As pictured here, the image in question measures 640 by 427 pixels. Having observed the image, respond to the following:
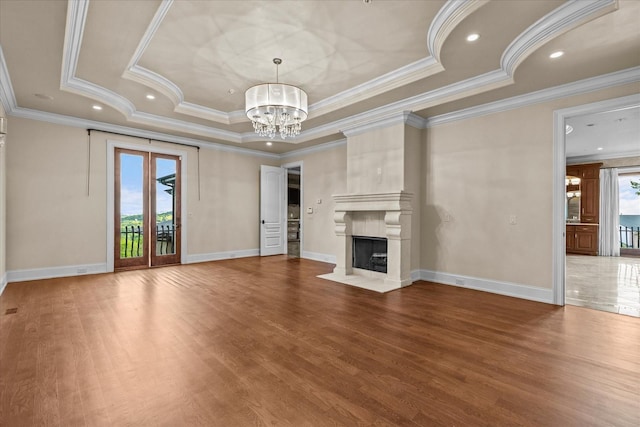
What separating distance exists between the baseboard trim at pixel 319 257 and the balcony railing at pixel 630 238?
983cm

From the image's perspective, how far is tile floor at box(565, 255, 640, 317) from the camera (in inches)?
155

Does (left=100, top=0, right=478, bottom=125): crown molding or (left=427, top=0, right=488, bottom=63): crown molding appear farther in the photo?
(left=100, top=0, right=478, bottom=125): crown molding

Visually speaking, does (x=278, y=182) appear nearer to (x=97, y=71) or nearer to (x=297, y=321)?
(x=97, y=71)

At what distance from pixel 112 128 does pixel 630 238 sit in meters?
15.0

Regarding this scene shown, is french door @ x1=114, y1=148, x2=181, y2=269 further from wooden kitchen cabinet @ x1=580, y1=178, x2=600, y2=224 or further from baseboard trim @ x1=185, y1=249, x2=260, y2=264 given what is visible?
wooden kitchen cabinet @ x1=580, y1=178, x2=600, y2=224

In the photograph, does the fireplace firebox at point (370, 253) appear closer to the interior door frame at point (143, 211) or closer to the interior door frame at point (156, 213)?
the interior door frame at point (156, 213)

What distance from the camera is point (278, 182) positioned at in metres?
8.34

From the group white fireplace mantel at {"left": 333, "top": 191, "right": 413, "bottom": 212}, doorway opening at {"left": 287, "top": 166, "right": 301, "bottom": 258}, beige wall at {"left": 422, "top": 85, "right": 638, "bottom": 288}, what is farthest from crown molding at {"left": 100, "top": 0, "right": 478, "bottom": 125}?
doorway opening at {"left": 287, "top": 166, "right": 301, "bottom": 258}

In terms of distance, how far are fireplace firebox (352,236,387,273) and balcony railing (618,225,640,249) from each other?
9.58 m

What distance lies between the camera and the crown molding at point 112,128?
5.11m

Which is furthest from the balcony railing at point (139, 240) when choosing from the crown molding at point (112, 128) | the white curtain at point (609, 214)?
the white curtain at point (609, 214)

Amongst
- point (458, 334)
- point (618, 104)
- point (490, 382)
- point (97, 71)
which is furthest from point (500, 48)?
point (97, 71)

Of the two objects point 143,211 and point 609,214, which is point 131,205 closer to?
point 143,211

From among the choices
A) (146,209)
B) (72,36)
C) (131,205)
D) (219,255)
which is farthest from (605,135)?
(131,205)
